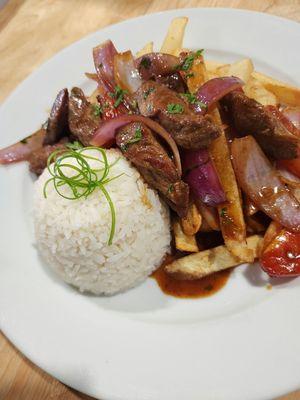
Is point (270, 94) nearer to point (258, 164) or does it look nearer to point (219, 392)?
point (258, 164)

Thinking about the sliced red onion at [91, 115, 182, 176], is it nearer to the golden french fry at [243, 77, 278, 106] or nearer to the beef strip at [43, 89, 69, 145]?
the beef strip at [43, 89, 69, 145]

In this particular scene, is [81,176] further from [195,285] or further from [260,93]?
[260,93]

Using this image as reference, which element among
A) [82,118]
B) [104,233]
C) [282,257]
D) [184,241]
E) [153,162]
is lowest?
[282,257]

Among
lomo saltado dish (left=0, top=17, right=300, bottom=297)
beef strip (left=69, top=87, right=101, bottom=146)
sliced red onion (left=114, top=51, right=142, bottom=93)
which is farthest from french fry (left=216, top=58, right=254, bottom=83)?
beef strip (left=69, top=87, right=101, bottom=146)

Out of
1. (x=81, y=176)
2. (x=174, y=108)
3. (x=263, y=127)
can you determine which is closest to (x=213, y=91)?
(x=174, y=108)

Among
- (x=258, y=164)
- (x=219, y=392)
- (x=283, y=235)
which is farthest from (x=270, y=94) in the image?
(x=219, y=392)

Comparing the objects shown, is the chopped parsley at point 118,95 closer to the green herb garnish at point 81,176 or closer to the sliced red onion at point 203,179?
the green herb garnish at point 81,176
